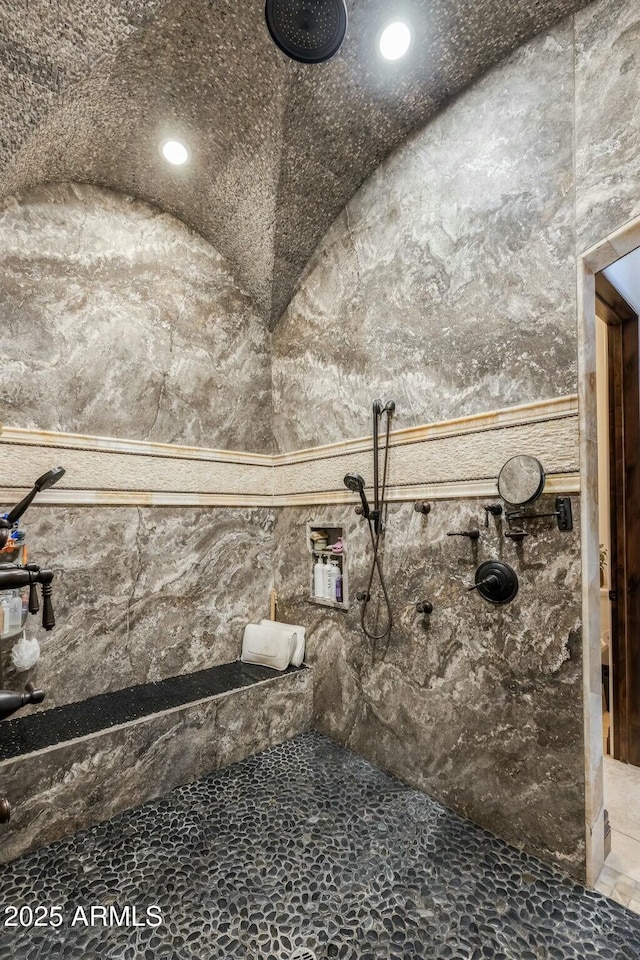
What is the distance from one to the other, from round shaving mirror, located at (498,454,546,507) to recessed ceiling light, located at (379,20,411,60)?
172cm

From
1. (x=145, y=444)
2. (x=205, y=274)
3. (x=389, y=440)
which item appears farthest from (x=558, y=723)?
(x=205, y=274)

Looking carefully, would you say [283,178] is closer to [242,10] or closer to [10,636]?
[242,10]

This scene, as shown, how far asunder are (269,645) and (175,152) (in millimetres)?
2757

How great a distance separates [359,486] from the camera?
2.26m

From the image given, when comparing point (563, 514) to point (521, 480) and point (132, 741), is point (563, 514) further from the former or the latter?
point (132, 741)

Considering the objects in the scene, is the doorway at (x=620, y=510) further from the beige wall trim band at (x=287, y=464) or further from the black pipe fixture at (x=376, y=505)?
the black pipe fixture at (x=376, y=505)

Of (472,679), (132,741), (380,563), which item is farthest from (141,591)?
(472,679)

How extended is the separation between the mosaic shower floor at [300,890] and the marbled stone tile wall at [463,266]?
5.70ft

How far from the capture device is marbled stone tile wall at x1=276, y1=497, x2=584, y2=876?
1.55 metres

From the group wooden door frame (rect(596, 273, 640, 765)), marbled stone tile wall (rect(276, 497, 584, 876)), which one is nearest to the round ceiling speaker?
wooden door frame (rect(596, 273, 640, 765))

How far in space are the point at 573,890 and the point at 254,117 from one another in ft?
11.0

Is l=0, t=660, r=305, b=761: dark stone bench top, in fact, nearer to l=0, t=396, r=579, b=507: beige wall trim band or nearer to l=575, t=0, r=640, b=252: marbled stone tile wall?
l=0, t=396, r=579, b=507: beige wall trim band

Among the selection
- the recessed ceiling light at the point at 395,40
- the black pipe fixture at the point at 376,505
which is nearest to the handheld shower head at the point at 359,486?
the black pipe fixture at the point at 376,505

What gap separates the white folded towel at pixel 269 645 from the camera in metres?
2.58
